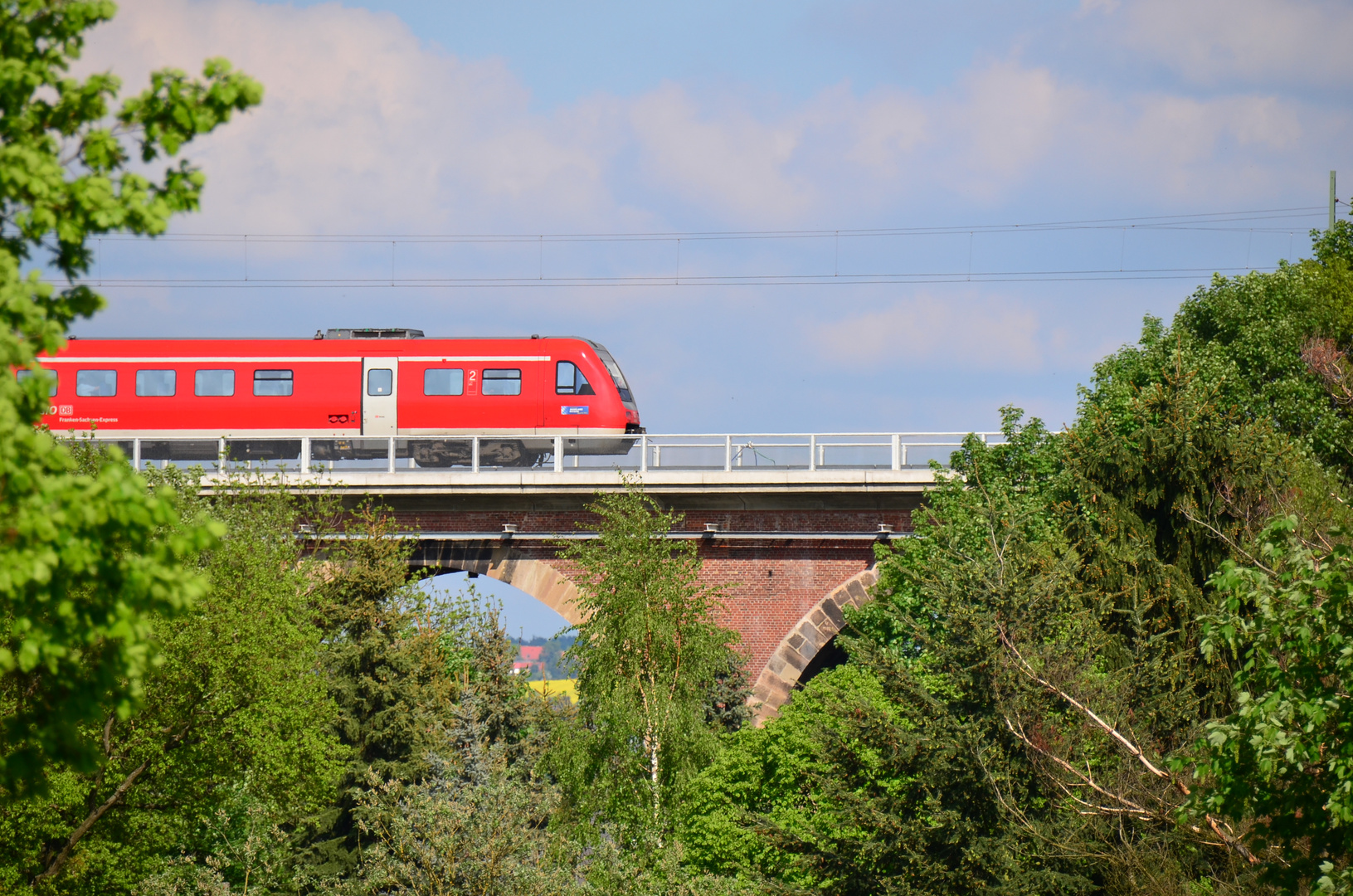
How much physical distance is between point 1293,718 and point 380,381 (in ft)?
79.9

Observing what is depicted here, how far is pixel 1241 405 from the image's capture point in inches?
1192

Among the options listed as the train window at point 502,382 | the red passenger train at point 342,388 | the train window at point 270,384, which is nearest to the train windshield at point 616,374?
the red passenger train at point 342,388

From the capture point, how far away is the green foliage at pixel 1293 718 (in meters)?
8.95

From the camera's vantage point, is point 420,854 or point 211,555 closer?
point 420,854

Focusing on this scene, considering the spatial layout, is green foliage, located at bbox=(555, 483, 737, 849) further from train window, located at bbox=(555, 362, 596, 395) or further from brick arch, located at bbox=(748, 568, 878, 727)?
train window, located at bbox=(555, 362, 596, 395)

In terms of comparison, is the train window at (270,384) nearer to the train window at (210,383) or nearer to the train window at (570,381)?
the train window at (210,383)

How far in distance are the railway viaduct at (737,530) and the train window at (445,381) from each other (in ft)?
7.95

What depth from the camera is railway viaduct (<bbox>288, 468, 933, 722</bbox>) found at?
29.1m

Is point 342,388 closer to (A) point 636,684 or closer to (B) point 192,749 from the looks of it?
(A) point 636,684

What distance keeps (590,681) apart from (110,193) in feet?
66.2

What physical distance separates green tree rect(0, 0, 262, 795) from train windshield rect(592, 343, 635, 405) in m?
24.7

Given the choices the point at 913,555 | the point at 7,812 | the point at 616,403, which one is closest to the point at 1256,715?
the point at 913,555

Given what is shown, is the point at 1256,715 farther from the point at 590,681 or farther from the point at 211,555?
the point at 211,555

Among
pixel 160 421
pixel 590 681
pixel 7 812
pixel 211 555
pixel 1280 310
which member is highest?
pixel 1280 310
